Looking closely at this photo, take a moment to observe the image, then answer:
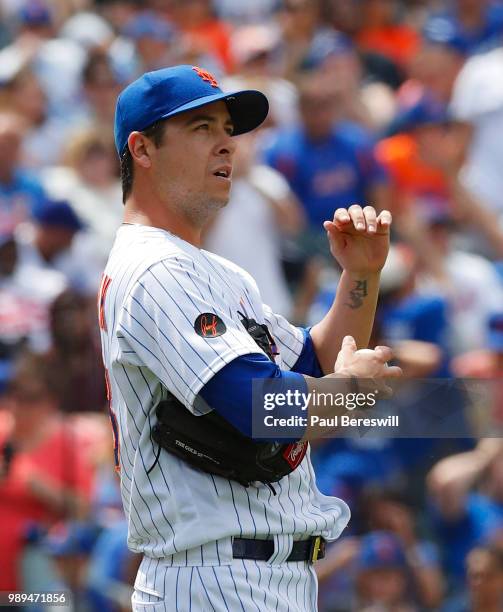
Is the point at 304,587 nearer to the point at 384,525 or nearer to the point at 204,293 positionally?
the point at 204,293

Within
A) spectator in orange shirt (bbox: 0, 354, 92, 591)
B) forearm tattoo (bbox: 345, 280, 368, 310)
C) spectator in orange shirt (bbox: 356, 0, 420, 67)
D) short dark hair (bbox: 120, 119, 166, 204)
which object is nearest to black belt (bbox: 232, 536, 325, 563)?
forearm tattoo (bbox: 345, 280, 368, 310)

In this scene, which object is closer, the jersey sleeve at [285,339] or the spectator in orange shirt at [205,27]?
the jersey sleeve at [285,339]

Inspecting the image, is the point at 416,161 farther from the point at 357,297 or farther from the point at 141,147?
the point at 141,147

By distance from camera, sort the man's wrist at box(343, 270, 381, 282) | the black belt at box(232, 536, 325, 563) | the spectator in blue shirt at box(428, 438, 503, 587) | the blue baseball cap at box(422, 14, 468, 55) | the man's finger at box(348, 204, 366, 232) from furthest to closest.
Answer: the blue baseball cap at box(422, 14, 468, 55) < the spectator in blue shirt at box(428, 438, 503, 587) < the man's wrist at box(343, 270, 381, 282) < the man's finger at box(348, 204, 366, 232) < the black belt at box(232, 536, 325, 563)

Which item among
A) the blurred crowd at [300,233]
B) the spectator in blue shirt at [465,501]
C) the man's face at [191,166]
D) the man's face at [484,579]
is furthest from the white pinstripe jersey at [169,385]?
the spectator in blue shirt at [465,501]

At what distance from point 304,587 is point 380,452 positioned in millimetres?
2508

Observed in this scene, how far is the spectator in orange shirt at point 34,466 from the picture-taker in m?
5.53

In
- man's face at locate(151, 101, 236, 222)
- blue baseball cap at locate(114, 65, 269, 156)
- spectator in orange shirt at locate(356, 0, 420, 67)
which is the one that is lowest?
man's face at locate(151, 101, 236, 222)

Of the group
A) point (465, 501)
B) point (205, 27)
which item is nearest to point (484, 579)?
point (465, 501)

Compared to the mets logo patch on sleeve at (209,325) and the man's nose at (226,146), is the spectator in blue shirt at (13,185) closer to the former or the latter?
the man's nose at (226,146)

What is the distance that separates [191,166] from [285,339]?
562 millimetres

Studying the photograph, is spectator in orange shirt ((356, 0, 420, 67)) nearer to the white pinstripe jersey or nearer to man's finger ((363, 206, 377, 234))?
man's finger ((363, 206, 377, 234))

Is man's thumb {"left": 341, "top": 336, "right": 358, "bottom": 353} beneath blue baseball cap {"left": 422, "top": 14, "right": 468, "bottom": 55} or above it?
beneath

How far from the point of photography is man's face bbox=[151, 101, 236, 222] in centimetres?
321
